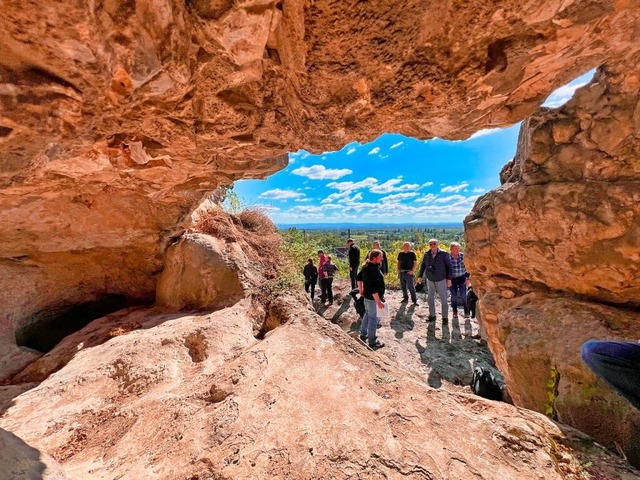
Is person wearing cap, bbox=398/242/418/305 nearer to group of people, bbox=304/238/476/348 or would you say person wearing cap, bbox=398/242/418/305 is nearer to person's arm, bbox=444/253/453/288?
group of people, bbox=304/238/476/348

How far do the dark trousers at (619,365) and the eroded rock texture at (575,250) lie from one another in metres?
0.32

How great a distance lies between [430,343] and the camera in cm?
623

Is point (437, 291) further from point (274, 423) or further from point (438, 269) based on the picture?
point (274, 423)

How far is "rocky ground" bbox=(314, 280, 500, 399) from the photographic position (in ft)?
16.9

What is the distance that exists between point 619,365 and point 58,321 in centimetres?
776

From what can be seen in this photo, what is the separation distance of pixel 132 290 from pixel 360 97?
5967 mm

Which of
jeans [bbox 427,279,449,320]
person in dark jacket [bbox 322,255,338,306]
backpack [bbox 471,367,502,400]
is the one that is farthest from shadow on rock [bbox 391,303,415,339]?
backpack [bbox 471,367,502,400]

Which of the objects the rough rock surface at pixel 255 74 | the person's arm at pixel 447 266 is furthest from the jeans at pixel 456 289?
the rough rock surface at pixel 255 74

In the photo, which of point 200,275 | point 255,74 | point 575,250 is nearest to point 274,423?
point 255,74

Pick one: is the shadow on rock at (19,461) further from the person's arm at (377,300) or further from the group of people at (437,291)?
the person's arm at (377,300)

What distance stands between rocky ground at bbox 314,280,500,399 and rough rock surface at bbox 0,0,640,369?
10.7 ft

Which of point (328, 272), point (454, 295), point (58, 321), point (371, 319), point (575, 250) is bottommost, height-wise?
point (371, 319)

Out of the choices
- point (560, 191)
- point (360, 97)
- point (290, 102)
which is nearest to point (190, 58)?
point (290, 102)

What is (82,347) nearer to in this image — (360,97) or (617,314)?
(360,97)
